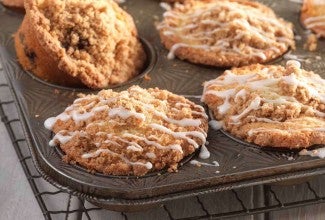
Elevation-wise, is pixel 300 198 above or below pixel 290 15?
below

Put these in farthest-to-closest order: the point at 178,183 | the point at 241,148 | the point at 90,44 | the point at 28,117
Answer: the point at 90,44
the point at 28,117
the point at 241,148
the point at 178,183

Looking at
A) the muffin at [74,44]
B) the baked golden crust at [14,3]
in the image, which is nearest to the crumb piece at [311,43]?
the muffin at [74,44]

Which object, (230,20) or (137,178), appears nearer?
(137,178)

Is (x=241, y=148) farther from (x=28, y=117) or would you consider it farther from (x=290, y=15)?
(x=290, y=15)

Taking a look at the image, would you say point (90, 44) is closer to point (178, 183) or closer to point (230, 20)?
point (230, 20)

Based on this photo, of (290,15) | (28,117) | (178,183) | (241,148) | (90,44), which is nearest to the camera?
(178,183)

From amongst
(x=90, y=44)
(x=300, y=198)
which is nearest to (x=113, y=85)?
(x=90, y=44)

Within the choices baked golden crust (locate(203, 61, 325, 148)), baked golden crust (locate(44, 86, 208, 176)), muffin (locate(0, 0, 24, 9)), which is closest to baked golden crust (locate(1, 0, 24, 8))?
muffin (locate(0, 0, 24, 9))
